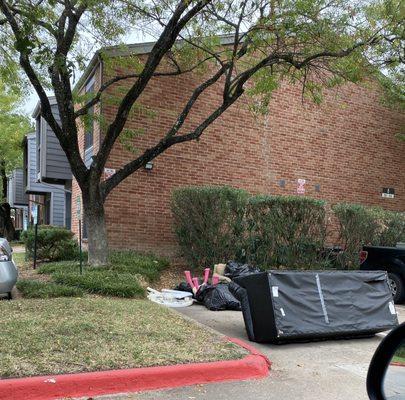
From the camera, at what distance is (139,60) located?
42.2ft

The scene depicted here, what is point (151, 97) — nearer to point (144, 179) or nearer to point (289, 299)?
point (144, 179)

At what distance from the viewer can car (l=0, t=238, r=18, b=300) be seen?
756 centimetres

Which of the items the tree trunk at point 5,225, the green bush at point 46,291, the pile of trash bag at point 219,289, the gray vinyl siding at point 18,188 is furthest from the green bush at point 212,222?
the gray vinyl siding at point 18,188

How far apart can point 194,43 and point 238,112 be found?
355 cm

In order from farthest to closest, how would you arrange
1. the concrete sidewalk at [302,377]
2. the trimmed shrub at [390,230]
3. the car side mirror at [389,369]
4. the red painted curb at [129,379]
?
the trimmed shrub at [390,230] → the concrete sidewalk at [302,377] → the red painted curb at [129,379] → the car side mirror at [389,369]

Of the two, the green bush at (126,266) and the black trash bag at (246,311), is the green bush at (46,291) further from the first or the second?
the black trash bag at (246,311)

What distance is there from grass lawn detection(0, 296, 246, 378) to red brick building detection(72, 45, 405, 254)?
6.06m

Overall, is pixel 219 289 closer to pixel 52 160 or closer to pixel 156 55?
pixel 156 55

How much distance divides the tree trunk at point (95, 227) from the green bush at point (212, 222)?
2.33 metres

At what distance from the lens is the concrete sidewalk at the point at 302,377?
15.4ft

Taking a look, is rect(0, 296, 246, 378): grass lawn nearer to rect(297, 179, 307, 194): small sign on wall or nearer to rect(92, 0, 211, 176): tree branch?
rect(92, 0, 211, 176): tree branch

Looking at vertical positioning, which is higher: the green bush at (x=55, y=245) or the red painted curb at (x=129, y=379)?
the green bush at (x=55, y=245)

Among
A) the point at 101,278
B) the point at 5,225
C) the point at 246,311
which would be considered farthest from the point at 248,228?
the point at 5,225

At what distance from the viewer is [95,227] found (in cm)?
1029
